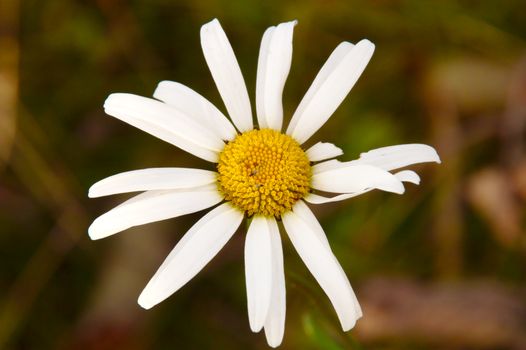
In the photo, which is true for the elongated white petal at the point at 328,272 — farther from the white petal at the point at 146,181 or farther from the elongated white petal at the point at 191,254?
the white petal at the point at 146,181

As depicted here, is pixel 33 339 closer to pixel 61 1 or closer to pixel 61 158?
pixel 61 158

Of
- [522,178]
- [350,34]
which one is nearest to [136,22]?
[350,34]

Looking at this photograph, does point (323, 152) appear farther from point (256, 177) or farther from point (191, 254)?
point (191, 254)

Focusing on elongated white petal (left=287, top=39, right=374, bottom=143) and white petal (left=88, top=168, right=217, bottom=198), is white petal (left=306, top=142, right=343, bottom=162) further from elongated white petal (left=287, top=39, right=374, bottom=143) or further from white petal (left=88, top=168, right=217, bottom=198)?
white petal (left=88, top=168, right=217, bottom=198)

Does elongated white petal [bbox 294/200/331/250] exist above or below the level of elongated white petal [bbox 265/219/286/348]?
above

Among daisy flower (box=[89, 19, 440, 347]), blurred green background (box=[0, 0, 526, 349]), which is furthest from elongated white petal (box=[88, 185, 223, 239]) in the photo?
blurred green background (box=[0, 0, 526, 349])

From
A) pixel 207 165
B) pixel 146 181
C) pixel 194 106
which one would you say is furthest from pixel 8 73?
pixel 146 181

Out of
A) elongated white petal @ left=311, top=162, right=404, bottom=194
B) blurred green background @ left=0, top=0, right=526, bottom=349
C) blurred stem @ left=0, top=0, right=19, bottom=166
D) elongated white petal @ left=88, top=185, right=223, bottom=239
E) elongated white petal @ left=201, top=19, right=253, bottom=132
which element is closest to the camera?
elongated white petal @ left=311, top=162, right=404, bottom=194
